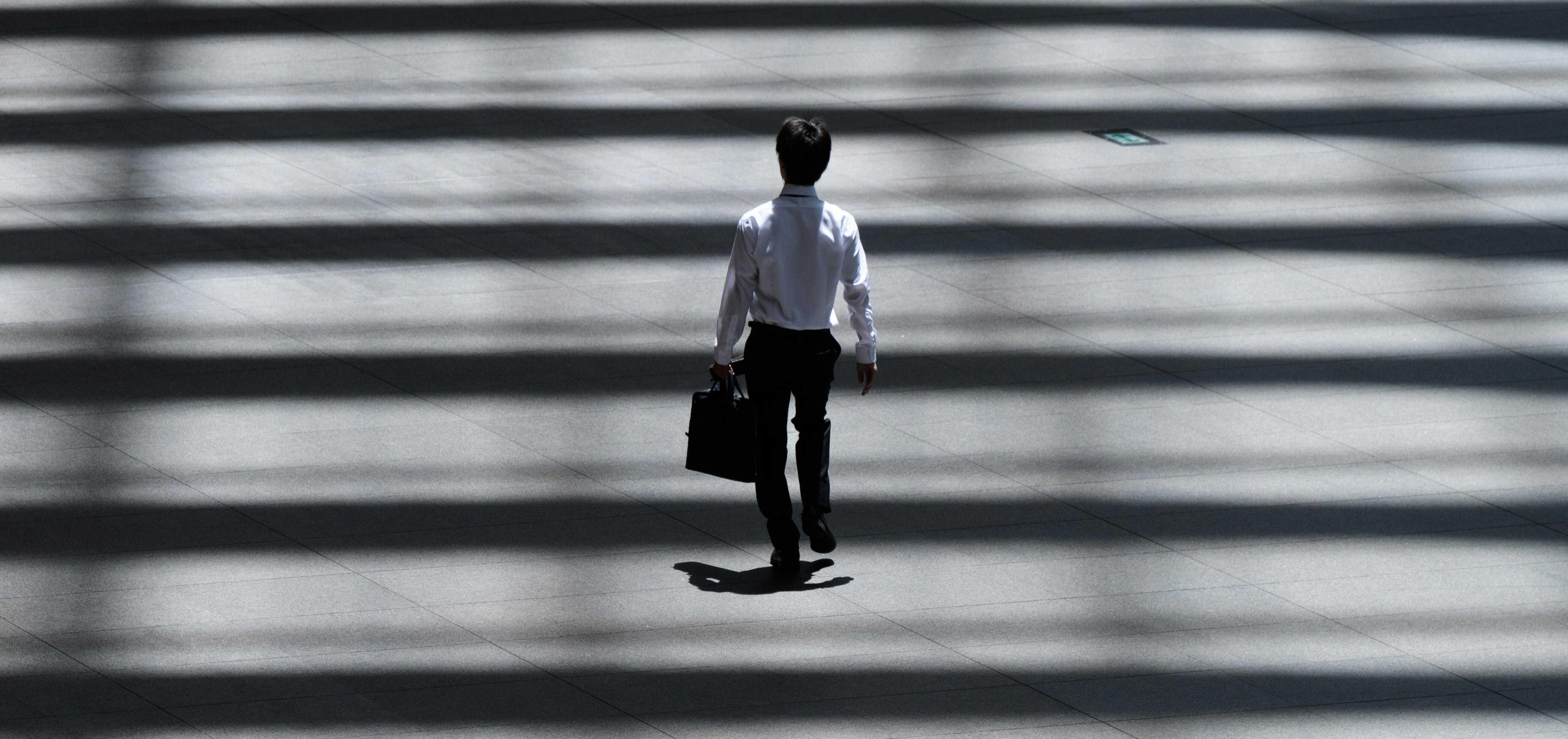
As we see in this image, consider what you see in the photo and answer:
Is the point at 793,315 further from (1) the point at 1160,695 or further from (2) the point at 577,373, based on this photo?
(2) the point at 577,373

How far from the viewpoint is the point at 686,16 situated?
16203mm

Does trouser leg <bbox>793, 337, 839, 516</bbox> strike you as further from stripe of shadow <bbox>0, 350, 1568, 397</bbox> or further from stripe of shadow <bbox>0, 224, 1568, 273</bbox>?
stripe of shadow <bbox>0, 224, 1568, 273</bbox>

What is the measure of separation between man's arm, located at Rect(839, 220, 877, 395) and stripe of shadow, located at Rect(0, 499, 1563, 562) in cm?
74

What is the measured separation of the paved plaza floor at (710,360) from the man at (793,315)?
0.36 meters

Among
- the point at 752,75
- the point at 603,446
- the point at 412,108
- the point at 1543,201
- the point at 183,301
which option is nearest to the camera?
the point at 603,446

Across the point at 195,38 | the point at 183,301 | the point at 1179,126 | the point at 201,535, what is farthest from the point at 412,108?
the point at 201,535

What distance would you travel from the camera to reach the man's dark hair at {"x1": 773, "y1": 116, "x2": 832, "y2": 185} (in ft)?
25.2

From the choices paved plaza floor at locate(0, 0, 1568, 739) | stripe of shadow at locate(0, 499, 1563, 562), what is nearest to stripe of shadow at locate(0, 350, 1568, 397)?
paved plaza floor at locate(0, 0, 1568, 739)

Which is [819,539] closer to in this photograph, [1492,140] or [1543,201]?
[1543,201]

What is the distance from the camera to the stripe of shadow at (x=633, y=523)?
816 centimetres

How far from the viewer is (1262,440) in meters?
9.45

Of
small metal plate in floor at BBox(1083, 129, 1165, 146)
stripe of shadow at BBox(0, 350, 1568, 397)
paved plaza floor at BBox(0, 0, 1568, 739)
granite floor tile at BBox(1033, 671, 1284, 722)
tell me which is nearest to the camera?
granite floor tile at BBox(1033, 671, 1284, 722)

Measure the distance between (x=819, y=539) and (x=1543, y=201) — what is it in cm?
671

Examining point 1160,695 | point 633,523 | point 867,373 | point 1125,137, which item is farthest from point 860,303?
point 1125,137
